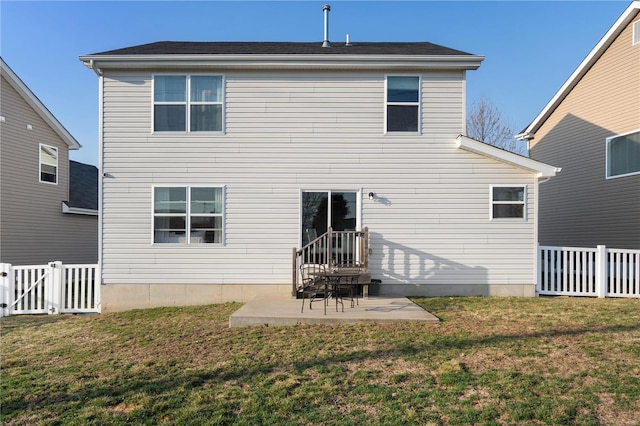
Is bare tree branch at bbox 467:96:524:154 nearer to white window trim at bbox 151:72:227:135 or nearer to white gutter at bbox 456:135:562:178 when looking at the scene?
white gutter at bbox 456:135:562:178

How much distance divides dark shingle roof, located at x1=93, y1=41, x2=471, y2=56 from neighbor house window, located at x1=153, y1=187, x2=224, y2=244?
10.3 feet

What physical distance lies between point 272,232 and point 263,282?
3.74 feet

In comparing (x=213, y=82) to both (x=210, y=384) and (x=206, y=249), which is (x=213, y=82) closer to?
(x=206, y=249)

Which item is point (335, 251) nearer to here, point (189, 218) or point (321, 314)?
point (321, 314)

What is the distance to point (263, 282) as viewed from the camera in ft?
29.8

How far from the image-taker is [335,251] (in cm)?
893

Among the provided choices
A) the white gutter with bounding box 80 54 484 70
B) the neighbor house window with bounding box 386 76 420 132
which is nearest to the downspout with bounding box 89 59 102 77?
the white gutter with bounding box 80 54 484 70

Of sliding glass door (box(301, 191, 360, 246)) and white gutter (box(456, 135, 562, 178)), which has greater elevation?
white gutter (box(456, 135, 562, 178))

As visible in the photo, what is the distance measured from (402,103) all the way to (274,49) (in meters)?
3.44

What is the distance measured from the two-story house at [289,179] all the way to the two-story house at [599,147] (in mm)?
4558

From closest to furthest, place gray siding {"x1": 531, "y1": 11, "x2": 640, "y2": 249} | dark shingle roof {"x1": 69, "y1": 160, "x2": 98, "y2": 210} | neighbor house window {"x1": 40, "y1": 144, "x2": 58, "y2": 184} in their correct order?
gray siding {"x1": 531, "y1": 11, "x2": 640, "y2": 249} < neighbor house window {"x1": 40, "y1": 144, "x2": 58, "y2": 184} < dark shingle roof {"x1": 69, "y1": 160, "x2": 98, "y2": 210}

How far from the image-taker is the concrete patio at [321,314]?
676 cm

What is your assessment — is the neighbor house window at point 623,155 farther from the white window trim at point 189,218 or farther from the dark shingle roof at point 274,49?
the white window trim at point 189,218

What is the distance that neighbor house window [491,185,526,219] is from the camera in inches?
360
